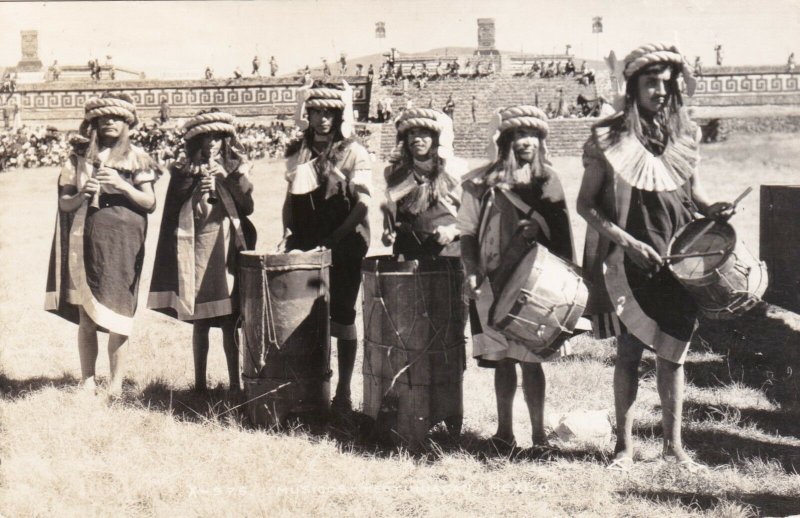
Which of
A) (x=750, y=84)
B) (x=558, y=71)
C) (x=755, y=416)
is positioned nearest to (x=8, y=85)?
(x=558, y=71)

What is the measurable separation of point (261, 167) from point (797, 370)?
19.8m

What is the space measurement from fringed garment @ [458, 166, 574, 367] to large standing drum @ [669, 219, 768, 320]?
64cm

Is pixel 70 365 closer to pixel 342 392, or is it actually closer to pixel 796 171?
pixel 342 392

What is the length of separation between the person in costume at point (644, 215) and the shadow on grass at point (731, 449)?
17.5 inches

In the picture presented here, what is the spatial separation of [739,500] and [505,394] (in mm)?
1356

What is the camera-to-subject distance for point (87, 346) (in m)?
5.61

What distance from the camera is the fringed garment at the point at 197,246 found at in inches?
218

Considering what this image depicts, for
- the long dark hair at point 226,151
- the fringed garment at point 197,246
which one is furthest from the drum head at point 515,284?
the long dark hair at point 226,151

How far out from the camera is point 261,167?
24625mm

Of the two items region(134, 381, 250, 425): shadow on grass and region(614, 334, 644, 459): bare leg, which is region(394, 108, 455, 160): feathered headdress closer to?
region(614, 334, 644, 459): bare leg

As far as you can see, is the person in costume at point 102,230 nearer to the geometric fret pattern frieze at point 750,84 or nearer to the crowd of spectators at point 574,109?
the crowd of spectators at point 574,109

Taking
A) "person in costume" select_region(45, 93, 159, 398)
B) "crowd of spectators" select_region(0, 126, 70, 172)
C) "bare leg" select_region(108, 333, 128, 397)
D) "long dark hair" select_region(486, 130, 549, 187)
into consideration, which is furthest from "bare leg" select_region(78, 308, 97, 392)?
"crowd of spectators" select_region(0, 126, 70, 172)

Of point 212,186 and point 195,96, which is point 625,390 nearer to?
point 212,186

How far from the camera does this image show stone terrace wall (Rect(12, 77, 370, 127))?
133 feet
